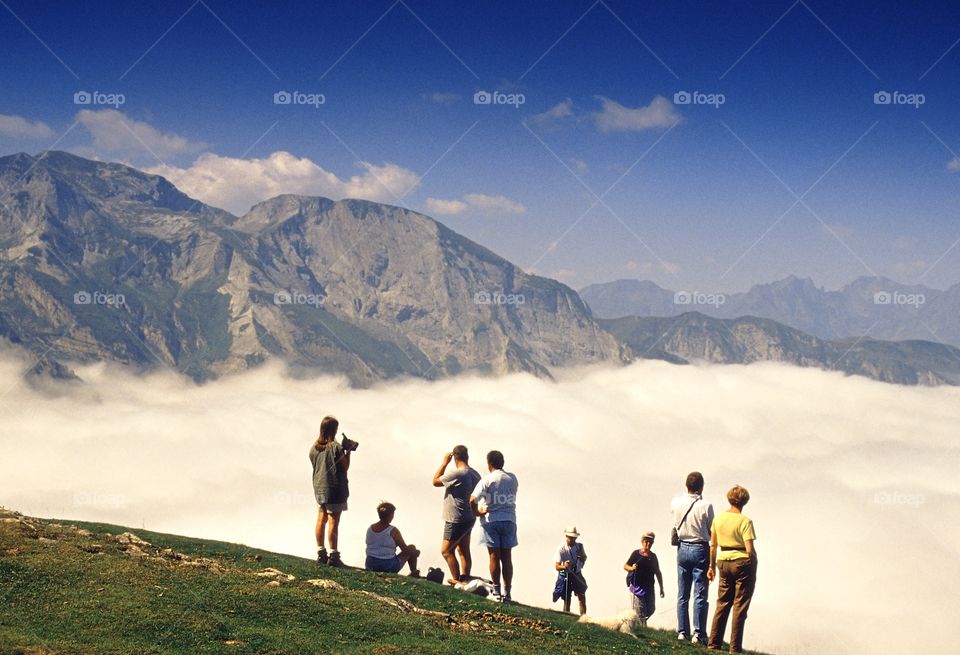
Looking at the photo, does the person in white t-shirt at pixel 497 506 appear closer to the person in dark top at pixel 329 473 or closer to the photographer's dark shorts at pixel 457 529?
the photographer's dark shorts at pixel 457 529

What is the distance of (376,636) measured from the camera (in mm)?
15820

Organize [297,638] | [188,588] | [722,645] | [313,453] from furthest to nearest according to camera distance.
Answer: [313,453] < [722,645] < [188,588] < [297,638]

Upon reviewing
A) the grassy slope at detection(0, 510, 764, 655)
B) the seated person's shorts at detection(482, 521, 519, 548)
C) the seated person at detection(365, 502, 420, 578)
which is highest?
the seated person's shorts at detection(482, 521, 519, 548)

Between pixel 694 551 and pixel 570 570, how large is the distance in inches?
198

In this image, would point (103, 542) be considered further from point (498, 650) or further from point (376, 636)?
point (498, 650)

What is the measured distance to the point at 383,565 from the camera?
75.3ft

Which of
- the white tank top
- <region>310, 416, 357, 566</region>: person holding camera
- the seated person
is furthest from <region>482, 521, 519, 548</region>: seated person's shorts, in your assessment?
<region>310, 416, 357, 566</region>: person holding camera

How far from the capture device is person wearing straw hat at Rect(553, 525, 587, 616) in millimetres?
23641

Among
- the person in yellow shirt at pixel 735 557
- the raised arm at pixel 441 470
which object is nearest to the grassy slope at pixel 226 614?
the person in yellow shirt at pixel 735 557

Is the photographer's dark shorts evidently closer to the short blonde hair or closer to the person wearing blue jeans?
the person wearing blue jeans

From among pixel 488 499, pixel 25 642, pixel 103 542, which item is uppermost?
pixel 488 499

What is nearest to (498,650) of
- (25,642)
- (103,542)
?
(25,642)

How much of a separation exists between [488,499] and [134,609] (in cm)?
917

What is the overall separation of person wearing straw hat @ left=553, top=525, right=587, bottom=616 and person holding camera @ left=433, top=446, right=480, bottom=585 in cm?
308
